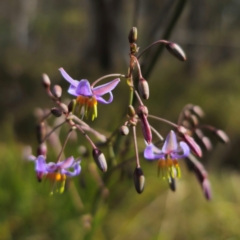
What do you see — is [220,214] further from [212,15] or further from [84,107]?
[212,15]

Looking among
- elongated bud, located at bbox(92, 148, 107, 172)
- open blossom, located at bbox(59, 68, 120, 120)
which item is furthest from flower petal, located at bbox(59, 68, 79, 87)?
elongated bud, located at bbox(92, 148, 107, 172)

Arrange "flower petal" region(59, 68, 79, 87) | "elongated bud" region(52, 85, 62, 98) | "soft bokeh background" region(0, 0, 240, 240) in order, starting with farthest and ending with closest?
1. "soft bokeh background" region(0, 0, 240, 240)
2. "elongated bud" region(52, 85, 62, 98)
3. "flower petal" region(59, 68, 79, 87)

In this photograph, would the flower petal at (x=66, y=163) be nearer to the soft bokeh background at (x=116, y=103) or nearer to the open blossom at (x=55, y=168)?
the open blossom at (x=55, y=168)

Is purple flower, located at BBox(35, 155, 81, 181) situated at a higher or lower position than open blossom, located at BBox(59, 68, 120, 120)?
lower

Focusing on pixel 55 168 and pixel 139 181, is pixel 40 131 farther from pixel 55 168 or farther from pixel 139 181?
pixel 139 181

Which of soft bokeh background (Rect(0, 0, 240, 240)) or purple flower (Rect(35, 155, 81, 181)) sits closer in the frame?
purple flower (Rect(35, 155, 81, 181))

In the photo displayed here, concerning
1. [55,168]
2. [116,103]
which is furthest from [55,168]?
[116,103]

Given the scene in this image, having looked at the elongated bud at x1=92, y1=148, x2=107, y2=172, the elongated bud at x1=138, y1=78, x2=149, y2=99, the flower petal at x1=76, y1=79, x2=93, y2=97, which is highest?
the elongated bud at x1=138, y1=78, x2=149, y2=99

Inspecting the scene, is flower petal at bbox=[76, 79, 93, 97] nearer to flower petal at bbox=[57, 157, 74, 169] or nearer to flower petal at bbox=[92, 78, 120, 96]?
flower petal at bbox=[92, 78, 120, 96]

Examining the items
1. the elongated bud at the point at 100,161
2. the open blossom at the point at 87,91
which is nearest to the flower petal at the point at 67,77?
the open blossom at the point at 87,91

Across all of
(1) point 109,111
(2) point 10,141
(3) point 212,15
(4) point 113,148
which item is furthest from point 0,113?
(3) point 212,15
